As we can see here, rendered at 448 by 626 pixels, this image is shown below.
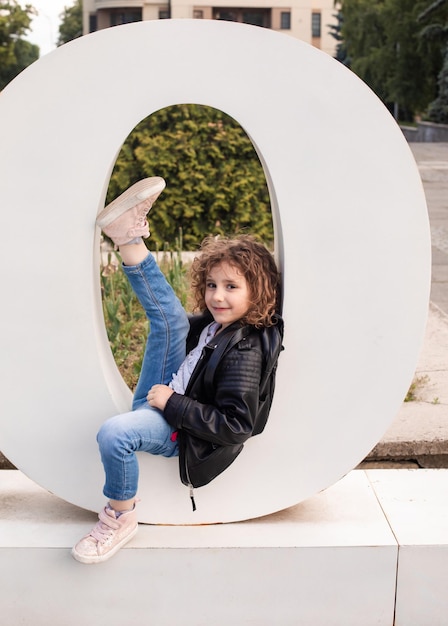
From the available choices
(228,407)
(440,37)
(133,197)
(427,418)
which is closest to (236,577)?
(228,407)

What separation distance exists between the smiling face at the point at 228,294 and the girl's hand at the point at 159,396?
258 millimetres

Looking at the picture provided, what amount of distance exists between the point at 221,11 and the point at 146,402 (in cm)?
4875

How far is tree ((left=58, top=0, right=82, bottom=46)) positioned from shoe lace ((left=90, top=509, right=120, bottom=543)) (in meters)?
68.0

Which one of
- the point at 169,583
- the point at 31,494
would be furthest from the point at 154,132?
the point at 169,583

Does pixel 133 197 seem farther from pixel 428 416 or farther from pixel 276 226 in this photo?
pixel 428 416

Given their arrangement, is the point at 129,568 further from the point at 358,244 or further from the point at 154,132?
the point at 154,132

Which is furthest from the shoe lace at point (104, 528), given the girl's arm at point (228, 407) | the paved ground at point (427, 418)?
the paved ground at point (427, 418)

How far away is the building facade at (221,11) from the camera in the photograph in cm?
4747

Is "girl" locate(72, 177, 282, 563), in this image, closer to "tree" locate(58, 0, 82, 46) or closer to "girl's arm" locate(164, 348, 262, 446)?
"girl's arm" locate(164, 348, 262, 446)

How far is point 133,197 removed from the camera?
2.55 m

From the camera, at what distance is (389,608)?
2.83 metres

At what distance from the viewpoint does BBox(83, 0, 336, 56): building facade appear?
47469 millimetres

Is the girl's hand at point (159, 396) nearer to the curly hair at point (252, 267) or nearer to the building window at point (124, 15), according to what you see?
the curly hair at point (252, 267)

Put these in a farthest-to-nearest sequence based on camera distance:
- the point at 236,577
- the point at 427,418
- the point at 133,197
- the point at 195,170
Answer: the point at 195,170
the point at 427,418
the point at 236,577
the point at 133,197
